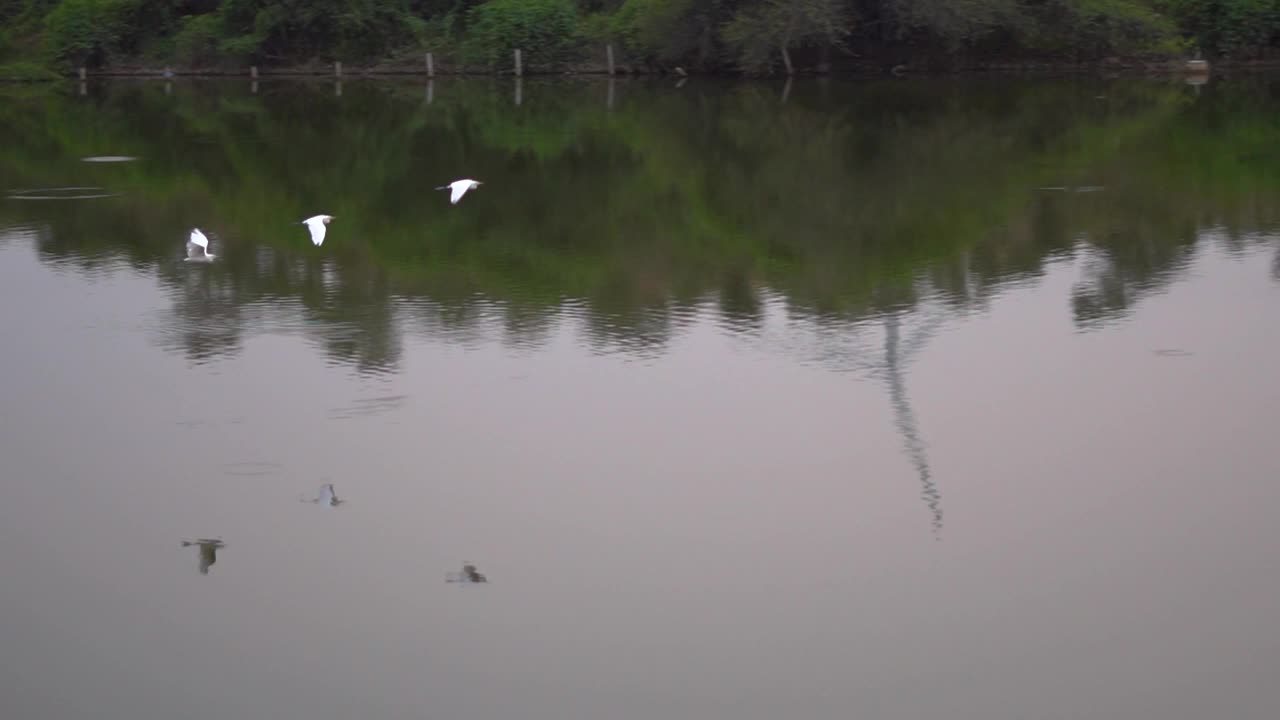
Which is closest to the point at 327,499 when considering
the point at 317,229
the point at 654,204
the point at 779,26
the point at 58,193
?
the point at 317,229

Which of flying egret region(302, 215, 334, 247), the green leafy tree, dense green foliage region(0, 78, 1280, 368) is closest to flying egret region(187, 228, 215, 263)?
dense green foliage region(0, 78, 1280, 368)

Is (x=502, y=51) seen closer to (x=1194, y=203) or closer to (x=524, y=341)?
(x=1194, y=203)

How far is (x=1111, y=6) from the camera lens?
29.5 metres

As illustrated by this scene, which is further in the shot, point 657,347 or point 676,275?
point 676,275

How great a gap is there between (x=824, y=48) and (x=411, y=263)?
714 inches

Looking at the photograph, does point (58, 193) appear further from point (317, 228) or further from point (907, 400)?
point (907, 400)

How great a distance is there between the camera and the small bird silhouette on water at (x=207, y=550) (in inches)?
298

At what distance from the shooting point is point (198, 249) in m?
14.1

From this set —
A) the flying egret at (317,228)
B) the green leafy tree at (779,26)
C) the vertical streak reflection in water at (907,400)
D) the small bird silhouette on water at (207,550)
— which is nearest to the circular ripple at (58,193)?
the flying egret at (317,228)

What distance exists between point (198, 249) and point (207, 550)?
22.5 ft

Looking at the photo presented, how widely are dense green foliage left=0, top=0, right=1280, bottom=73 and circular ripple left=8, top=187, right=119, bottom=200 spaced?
45.2 feet

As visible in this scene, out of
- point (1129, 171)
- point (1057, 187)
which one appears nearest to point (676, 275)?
point (1057, 187)

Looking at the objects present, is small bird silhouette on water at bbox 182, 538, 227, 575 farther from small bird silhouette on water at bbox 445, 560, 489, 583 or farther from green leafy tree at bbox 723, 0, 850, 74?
green leafy tree at bbox 723, 0, 850, 74

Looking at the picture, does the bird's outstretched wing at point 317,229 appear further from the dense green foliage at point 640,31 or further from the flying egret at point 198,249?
the dense green foliage at point 640,31
